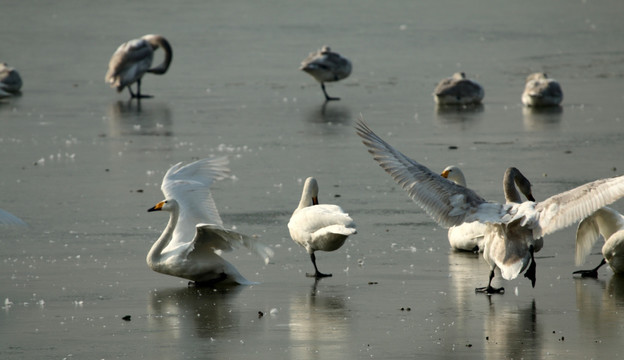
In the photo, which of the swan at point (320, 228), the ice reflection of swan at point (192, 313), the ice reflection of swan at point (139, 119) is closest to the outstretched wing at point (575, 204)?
the swan at point (320, 228)

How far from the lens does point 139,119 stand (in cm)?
2150

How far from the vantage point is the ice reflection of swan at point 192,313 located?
8.24m

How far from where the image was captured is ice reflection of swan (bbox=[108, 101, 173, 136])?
19797 millimetres

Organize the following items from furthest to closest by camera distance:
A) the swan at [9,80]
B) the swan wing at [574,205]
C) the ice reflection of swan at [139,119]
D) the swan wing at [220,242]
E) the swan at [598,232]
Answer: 1. the swan at [9,80]
2. the ice reflection of swan at [139,119]
3. the swan at [598,232]
4. the swan wing at [220,242]
5. the swan wing at [574,205]

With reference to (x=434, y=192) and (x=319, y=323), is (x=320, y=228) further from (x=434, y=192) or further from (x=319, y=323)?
(x=319, y=323)

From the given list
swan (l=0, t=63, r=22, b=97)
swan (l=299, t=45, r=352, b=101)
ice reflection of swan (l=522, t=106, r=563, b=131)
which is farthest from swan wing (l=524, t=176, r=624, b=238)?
swan (l=0, t=63, r=22, b=97)

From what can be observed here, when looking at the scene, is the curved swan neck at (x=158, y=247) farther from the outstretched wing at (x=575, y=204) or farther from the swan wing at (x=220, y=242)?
the outstretched wing at (x=575, y=204)

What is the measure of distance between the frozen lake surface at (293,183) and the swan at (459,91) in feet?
0.88

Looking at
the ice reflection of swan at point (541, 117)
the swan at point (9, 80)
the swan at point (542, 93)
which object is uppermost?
the swan at point (9, 80)

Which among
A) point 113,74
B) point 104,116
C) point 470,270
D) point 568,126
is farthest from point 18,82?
point 470,270

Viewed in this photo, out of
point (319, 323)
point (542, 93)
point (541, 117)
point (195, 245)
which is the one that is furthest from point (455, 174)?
point (542, 93)

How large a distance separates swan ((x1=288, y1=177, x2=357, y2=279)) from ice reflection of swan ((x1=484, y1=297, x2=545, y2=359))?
1.46 meters

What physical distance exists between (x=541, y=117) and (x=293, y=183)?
7317mm

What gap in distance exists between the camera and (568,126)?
63.4 ft
